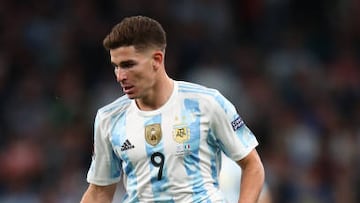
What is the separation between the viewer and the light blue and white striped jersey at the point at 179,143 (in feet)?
22.2

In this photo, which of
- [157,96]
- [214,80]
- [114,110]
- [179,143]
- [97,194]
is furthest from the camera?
[214,80]

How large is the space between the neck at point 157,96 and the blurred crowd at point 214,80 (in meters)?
5.76

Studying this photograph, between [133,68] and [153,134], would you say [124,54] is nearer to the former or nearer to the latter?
[133,68]

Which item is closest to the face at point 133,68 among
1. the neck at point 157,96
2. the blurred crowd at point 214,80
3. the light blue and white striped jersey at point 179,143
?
the neck at point 157,96

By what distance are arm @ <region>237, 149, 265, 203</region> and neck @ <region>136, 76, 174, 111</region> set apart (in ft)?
1.82

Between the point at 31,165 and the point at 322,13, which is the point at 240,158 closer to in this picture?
the point at 31,165

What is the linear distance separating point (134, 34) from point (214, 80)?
7244mm

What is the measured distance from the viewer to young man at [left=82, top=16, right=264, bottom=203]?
6.67 metres

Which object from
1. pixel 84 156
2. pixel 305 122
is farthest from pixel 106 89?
pixel 305 122

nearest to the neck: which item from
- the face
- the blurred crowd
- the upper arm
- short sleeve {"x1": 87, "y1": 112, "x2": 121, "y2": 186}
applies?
the face

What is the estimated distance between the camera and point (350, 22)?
49.9 ft

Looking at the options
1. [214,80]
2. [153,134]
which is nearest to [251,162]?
[153,134]

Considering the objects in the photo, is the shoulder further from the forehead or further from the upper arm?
the upper arm

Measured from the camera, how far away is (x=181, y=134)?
6.79 meters
